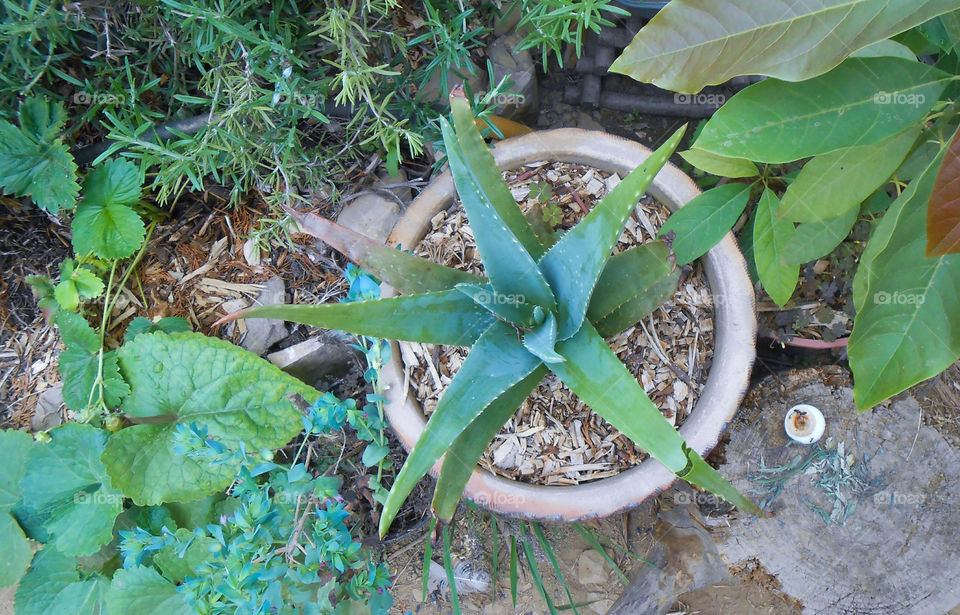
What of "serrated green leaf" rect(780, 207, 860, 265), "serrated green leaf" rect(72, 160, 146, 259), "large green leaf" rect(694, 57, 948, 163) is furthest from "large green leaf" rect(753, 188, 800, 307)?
"serrated green leaf" rect(72, 160, 146, 259)

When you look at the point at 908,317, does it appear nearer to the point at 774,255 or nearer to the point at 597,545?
the point at 774,255

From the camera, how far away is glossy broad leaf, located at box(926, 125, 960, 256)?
0.89 metres

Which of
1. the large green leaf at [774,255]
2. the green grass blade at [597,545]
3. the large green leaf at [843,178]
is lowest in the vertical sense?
the green grass blade at [597,545]

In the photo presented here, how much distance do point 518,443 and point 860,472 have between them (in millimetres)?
951

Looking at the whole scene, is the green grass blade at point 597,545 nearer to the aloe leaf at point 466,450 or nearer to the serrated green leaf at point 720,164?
the aloe leaf at point 466,450

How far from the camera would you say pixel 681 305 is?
1.50 metres

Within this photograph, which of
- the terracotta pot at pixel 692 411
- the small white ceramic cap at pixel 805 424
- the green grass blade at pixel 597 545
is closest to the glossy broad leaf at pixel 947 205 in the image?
the terracotta pot at pixel 692 411

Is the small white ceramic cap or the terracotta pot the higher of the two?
the terracotta pot

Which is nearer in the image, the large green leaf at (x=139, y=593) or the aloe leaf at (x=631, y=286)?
the aloe leaf at (x=631, y=286)

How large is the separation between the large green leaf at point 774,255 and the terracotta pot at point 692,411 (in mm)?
47

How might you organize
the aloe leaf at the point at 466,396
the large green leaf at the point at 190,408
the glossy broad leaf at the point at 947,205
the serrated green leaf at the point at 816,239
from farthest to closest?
the large green leaf at the point at 190,408 < the serrated green leaf at the point at 816,239 < the aloe leaf at the point at 466,396 < the glossy broad leaf at the point at 947,205

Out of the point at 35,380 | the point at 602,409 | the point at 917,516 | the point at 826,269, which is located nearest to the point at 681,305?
the point at 602,409

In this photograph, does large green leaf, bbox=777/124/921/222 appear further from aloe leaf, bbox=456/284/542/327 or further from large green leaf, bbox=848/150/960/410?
aloe leaf, bbox=456/284/542/327

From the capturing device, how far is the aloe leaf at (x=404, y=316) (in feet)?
3.17
